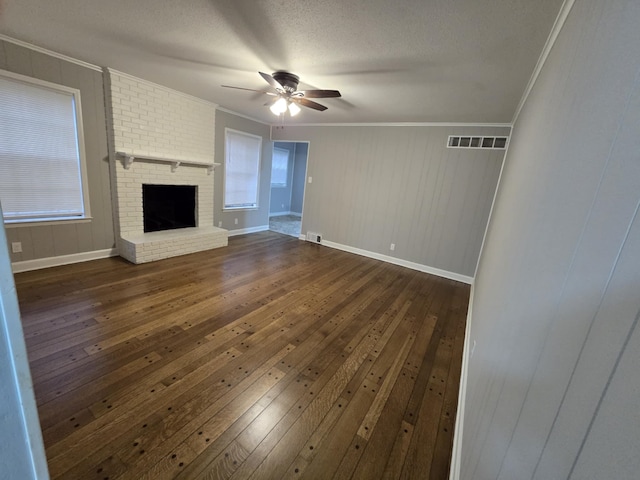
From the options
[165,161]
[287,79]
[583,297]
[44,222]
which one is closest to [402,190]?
[287,79]

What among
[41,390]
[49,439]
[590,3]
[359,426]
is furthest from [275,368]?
[590,3]

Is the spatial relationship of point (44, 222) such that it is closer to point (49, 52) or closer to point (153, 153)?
point (153, 153)

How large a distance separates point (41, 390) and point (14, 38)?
356 cm

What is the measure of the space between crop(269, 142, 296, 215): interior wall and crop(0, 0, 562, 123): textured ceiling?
16.8ft

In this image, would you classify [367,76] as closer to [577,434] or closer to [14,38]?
[577,434]

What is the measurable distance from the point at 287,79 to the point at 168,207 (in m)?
3.17

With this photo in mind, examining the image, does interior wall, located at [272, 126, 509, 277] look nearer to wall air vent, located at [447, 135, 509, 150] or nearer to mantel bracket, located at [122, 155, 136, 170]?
wall air vent, located at [447, 135, 509, 150]

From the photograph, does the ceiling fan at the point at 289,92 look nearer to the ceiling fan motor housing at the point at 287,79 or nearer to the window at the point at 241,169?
the ceiling fan motor housing at the point at 287,79

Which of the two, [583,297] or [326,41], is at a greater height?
[326,41]

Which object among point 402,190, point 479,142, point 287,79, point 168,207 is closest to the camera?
point 287,79

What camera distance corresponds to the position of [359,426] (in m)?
1.72

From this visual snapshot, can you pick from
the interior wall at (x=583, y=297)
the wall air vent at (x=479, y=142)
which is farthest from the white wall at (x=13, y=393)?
the wall air vent at (x=479, y=142)

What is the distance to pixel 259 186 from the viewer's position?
6.29m

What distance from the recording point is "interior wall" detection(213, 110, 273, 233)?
5215 mm
